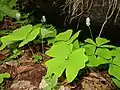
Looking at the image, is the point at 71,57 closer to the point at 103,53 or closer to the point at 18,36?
the point at 103,53

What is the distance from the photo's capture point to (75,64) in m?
1.71

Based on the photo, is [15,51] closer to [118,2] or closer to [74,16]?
[74,16]

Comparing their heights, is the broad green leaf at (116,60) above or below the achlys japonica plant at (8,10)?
below

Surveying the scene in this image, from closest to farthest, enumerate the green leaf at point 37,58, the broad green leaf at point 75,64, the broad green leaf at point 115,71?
1. the broad green leaf at point 75,64
2. the broad green leaf at point 115,71
3. the green leaf at point 37,58

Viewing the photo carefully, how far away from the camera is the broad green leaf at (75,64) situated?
5.51 ft

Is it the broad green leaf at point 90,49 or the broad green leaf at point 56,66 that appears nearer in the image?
the broad green leaf at point 56,66

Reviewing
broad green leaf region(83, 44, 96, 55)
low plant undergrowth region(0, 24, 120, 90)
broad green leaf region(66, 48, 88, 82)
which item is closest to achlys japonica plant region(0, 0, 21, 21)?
low plant undergrowth region(0, 24, 120, 90)

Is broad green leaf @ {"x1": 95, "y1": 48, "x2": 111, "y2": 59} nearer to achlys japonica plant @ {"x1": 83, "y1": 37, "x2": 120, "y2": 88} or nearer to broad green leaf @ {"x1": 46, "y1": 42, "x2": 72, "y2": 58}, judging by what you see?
achlys japonica plant @ {"x1": 83, "y1": 37, "x2": 120, "y2": 88}

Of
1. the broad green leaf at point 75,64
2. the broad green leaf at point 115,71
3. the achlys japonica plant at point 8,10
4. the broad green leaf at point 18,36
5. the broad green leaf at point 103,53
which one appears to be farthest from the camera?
the achlys japonica plant at point 8,10

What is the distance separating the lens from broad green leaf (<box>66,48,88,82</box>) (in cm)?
168

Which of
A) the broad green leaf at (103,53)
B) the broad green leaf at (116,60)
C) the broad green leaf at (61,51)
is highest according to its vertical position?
the broad green leaf at (61,51)

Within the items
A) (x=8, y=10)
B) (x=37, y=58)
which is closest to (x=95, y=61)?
(x=37, y=58)

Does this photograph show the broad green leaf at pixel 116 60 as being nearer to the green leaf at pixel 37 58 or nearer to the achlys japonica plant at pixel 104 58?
the achlys japonica plant at pixel 104 58

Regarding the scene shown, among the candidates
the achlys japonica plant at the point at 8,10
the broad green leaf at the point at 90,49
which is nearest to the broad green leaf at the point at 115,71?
the broad green leaf at the point at 90,49
